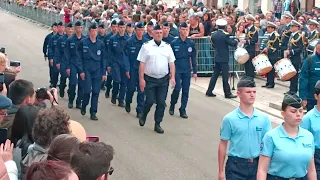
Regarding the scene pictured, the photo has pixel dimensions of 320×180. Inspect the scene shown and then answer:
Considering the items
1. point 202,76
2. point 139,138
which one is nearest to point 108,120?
point 139,138

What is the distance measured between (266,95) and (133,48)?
4.20 meters

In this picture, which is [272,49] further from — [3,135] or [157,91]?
[3,135]

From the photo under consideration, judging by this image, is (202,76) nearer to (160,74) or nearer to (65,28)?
(65,28)

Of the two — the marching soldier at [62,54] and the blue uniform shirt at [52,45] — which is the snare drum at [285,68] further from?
the blue uniform shirt at [52,45]

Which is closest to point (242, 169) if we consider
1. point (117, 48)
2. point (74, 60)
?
point (74, 60)

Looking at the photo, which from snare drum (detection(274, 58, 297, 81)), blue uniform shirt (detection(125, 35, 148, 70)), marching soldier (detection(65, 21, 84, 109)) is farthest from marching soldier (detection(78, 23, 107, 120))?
snare drum (detection(274, 58, 297, 81))

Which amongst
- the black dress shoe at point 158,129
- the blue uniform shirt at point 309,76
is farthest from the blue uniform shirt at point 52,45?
the blue uniform shirt at point 309,76

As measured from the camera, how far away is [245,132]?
5.87m

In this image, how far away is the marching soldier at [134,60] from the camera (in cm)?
1198

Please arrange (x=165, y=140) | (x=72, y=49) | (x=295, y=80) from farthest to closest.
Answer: (x=295, y=80), (x=72, y=49), (x=165, y=140)

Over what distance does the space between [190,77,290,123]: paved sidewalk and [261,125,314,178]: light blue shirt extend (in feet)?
21.6

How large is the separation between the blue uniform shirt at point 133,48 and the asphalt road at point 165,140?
42.0 inches

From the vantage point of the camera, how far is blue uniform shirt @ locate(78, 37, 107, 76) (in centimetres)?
1162

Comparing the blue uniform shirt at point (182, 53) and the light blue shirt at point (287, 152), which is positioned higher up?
the blue uniform shirt at point (182, 53)
